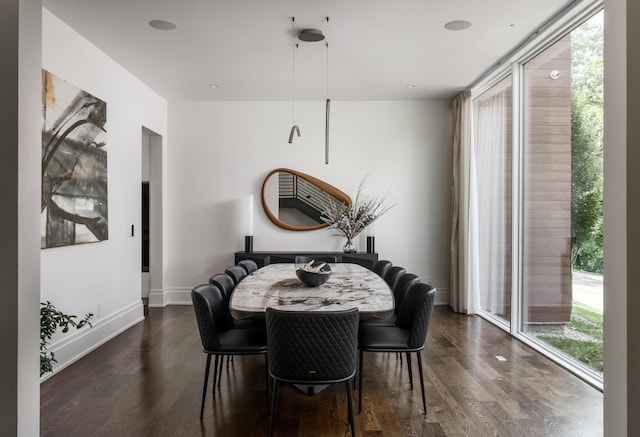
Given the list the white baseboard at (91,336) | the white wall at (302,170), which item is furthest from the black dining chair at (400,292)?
the white wall at (302,170)

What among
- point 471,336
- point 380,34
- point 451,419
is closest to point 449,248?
point 471,336

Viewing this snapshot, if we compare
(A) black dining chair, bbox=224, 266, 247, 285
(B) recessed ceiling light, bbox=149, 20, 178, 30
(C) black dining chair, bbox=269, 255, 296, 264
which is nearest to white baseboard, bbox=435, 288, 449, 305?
(C) black dining chair, bbox=269, 255, 296, 264

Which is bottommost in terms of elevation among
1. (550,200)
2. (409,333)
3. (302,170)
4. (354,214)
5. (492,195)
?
(409,333)

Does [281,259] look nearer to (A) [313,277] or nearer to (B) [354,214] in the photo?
(B) [354,214]

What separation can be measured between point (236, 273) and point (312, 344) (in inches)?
73.2

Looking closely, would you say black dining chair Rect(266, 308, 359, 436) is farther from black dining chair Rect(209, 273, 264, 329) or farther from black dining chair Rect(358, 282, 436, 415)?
black dining chair Rect(209, 273, 264, 329)

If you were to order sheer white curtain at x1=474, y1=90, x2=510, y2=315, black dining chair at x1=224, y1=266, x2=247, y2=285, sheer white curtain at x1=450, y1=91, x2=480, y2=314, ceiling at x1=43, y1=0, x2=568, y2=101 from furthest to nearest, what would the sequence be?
sheer white curtain at x1=450, y1=91, x2=480, y2=314, sheer white curtain at x1=474, y1=90, x2=510, y2=315, black dining chair at x1=224, y1=266, x2=247, y2=285, ceiling at x1=43, y1=0, x2=568, y2=101

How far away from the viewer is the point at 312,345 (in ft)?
7.64

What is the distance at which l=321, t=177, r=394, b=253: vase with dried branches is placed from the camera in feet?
20.5

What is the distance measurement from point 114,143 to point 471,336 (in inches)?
170

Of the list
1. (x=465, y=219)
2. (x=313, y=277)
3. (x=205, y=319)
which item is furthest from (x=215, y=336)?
(x=465, y=219)

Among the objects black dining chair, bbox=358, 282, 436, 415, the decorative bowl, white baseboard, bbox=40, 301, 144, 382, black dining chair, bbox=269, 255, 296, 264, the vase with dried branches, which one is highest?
the vase with dried branches

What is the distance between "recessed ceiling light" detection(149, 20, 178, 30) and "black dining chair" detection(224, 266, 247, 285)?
214 centimetres
